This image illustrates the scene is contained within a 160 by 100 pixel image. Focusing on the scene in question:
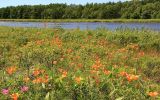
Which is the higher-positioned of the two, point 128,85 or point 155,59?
point 128,85

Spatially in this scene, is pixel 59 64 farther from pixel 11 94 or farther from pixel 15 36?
pixel 15 36

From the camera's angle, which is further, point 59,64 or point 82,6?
point 82,6

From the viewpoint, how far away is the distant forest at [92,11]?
92.6 metres

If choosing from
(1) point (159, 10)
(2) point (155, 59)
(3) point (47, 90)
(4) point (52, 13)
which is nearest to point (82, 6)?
(4) point (52, 13)

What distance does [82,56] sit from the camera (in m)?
13.0

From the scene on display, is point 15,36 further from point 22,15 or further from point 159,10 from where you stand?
point 22,15

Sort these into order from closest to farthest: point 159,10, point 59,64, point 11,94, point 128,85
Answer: point 11,94
point 128,85
point 59,64
point 159,10

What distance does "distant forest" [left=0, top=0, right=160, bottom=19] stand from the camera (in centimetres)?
9256

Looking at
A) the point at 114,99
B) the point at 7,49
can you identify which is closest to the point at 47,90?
the point at 114,99

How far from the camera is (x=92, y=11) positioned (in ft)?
374

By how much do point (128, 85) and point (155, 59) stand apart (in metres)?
7.41

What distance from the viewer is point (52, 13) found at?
11681 cm

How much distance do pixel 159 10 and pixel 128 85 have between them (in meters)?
83.5

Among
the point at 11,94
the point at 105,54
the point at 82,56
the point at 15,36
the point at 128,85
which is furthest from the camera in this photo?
the point at 15,36
